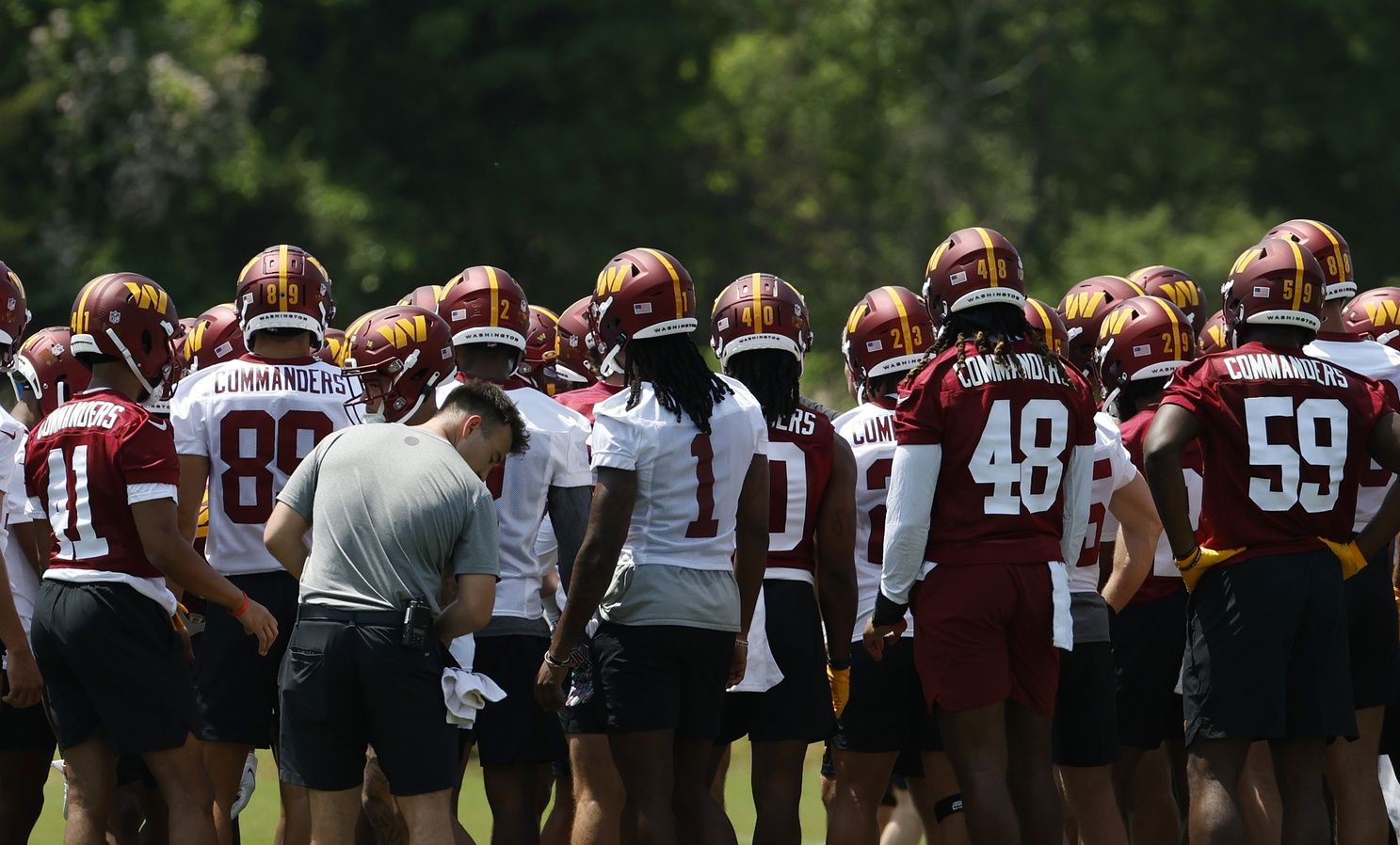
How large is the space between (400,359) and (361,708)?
1.25 metres

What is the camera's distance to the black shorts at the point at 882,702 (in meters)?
7.66

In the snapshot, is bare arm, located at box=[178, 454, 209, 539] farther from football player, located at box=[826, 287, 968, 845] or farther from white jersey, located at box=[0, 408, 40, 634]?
football player, located at box=[826, 287, 968, 845]

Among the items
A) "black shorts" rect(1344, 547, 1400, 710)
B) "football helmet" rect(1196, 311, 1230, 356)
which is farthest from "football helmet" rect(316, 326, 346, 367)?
"black shorts" rect(1344, 547, 1400, 710)

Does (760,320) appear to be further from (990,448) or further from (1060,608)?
(1060,608)

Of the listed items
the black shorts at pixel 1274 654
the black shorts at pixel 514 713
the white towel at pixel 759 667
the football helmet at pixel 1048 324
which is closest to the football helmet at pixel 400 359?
the black shorts at pixel 514 713

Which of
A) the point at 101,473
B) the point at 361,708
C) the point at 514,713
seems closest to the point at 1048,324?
the point at 514,713

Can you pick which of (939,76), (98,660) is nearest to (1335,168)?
(939,76)

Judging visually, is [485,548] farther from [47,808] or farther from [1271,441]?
[47,808]

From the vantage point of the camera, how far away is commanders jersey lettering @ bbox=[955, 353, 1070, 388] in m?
6.86

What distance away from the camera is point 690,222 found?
32.8m

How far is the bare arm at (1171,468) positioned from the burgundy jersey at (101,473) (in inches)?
130

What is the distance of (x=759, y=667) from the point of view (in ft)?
24.2

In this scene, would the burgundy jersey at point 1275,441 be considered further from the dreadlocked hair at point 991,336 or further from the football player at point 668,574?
the football player at point 668,574

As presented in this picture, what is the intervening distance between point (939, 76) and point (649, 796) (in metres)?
33.0
